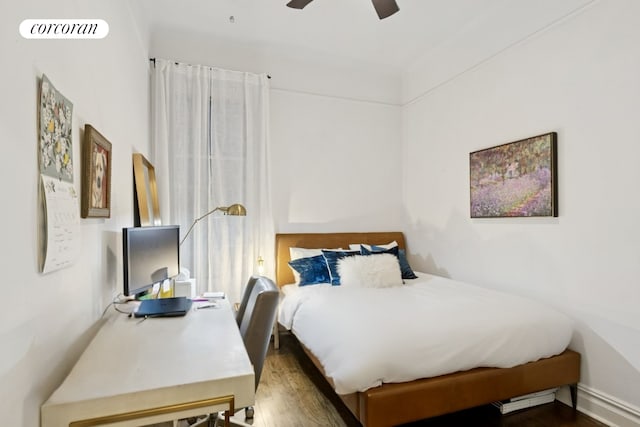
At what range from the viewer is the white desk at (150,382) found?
0.95m

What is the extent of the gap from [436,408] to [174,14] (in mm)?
3541

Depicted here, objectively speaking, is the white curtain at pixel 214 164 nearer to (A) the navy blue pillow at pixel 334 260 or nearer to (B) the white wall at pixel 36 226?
(A) the navy blue pillow at pixel 334 260

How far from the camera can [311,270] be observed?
3.21m

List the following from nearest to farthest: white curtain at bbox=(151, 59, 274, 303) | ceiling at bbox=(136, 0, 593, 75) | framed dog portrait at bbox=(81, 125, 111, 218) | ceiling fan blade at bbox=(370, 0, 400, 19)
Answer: framed dog portrait at bbox=(81, 125, 111, 218) → ceiling fan blade at bbox=(370, 0, 400, 19) → ceiling at bbox=(136, 0, 593, 75) → white curtain at bbox=(151, 59, 274, 303)

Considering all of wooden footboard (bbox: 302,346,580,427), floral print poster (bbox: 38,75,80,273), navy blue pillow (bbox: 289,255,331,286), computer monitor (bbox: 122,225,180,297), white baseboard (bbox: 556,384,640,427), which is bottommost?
white baseboard (bbox: 556,384,640,427)

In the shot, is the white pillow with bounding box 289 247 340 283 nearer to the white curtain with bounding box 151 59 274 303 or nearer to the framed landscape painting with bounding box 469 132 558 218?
the white curtain with bounding box 151 59 274 303

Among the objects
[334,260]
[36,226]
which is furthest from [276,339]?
[36,226]

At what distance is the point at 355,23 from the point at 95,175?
2.60 m

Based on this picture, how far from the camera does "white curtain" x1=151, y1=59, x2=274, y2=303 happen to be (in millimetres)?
3184

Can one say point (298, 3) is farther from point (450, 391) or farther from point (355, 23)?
point (450, 391)

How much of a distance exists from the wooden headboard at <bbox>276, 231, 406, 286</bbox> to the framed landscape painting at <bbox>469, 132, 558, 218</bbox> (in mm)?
1140

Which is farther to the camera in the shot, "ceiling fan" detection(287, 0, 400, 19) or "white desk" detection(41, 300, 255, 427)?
"ceiling fan" detection(287, 0, 400, 19)

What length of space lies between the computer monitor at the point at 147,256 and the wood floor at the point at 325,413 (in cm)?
104

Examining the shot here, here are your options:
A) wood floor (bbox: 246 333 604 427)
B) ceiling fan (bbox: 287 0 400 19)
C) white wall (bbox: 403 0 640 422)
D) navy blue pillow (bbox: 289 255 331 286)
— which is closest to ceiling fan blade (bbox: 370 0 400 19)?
ceiling fan (bbox: 287 0 400 19)
